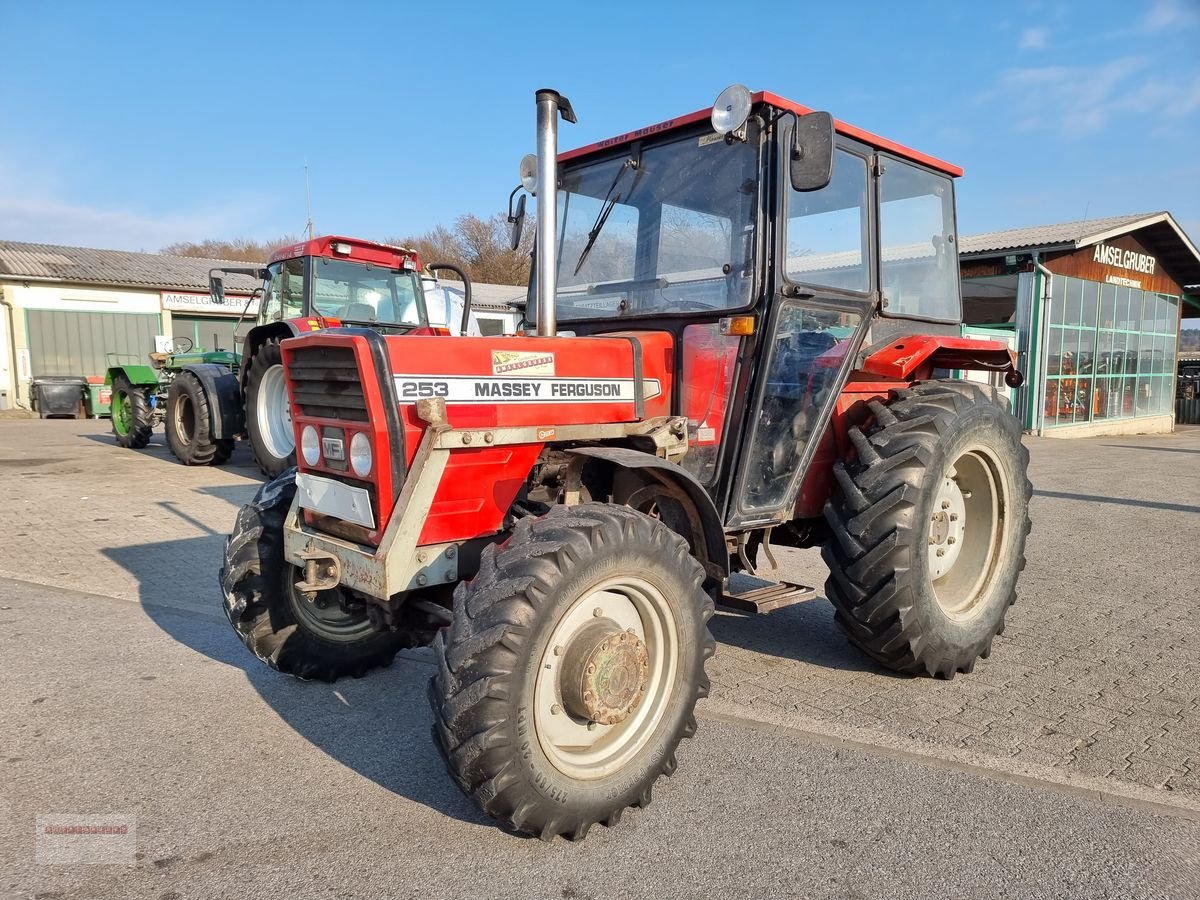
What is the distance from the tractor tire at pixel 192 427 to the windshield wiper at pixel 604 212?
27.4 ft

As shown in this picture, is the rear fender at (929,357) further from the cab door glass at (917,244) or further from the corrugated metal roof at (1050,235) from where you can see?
the corrugated metal roof at (1050,235)

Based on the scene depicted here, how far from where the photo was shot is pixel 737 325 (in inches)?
132

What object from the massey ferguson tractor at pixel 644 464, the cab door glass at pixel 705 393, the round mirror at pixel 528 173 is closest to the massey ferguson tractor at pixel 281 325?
the round mirror at pixel 528 173

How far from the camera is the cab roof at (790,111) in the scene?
331 centimetres

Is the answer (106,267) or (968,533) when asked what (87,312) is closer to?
(106,267)

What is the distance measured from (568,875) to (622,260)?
251 centimetres

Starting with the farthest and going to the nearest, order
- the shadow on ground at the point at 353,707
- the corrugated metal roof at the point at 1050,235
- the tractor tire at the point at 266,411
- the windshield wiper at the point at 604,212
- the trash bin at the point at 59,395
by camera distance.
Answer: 1. the trash bin at the point at 59,395
2. the corrugated metal roof at the point at 1050,235
3. the tractor tire at the point at 266,411
4. the windshield wiper at the point at 604,212
5. the shadow on ground at the point at 353,707

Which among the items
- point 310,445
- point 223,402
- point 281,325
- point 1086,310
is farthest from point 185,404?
point 1086,310

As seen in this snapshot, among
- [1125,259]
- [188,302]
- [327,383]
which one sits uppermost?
[1125,259]

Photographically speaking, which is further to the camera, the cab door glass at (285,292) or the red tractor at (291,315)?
the cab door glass at (285,292)

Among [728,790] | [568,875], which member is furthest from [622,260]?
[568,875]

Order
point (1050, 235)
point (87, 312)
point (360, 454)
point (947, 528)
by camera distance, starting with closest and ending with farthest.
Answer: point (360, 454), point (947, 528), point (1050, 235), point (87, 312)

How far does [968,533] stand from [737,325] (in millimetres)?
1890

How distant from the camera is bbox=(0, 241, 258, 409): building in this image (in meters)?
21.2
